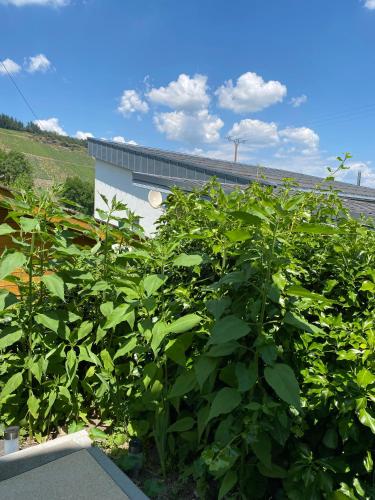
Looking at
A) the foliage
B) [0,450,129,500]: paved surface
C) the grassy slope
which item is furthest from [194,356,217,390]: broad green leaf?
the grassy slope

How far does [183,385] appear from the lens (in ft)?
4.83

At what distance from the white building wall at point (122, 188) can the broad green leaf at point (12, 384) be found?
35.8 ft

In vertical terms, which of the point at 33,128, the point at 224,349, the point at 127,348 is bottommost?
the point at 127,348

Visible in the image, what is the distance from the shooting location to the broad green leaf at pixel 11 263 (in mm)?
1528

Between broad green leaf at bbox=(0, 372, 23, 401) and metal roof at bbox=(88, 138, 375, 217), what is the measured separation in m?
6.19

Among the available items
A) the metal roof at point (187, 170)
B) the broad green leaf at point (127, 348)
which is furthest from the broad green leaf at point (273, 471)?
the metal roof at point (187, 170)

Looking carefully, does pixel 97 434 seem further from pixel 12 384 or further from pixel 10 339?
pixel 10 339

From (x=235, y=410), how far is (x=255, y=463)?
0.81 feet

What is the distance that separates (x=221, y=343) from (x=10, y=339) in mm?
1106

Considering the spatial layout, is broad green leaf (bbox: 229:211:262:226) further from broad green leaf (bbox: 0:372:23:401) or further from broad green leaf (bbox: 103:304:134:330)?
broad green leaf (bbox: 0:372:23:401)

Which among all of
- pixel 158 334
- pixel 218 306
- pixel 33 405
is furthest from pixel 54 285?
pixel 218 306

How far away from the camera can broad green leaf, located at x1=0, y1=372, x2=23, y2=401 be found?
5.83ft

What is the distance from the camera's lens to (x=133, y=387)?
191 centimetres

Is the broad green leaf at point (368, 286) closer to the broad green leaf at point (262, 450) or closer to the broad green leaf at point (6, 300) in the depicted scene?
the broad green leaf at point (262, 450)
